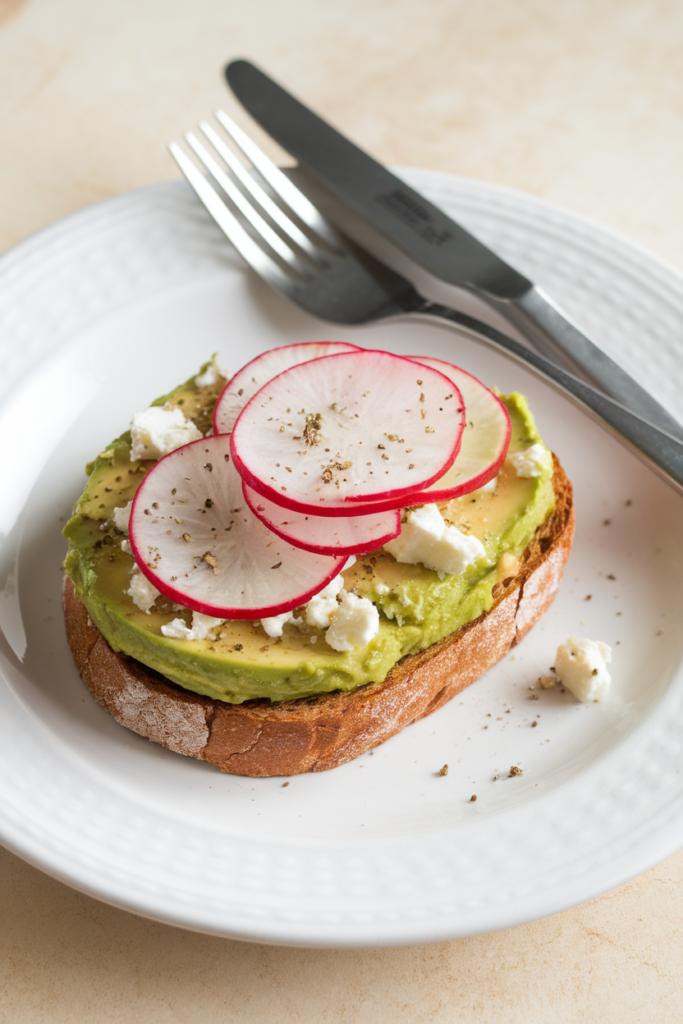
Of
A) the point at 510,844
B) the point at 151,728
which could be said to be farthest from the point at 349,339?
the point at 510,844

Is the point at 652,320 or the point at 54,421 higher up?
the point at 652,320

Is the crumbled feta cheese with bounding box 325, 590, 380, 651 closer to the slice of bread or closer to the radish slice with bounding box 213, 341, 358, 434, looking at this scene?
the slice of bread

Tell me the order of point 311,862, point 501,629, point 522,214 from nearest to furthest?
1. point 311,862
2. point 501,629
3. point 522,214

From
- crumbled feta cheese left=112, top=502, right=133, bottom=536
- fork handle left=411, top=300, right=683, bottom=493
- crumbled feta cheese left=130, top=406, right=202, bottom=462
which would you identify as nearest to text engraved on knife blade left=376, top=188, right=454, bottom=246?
fork handle left=411, top=300, right=683, bottom=493

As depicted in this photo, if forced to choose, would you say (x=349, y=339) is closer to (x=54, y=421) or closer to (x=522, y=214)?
(x=522, y=214)

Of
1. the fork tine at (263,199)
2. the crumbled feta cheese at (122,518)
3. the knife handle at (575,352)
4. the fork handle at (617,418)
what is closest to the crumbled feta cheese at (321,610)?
the crumbled feta cheese at (122,518)

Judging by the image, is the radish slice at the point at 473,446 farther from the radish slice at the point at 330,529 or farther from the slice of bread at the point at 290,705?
the slice of bread at the point at 290,705
